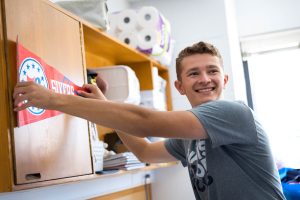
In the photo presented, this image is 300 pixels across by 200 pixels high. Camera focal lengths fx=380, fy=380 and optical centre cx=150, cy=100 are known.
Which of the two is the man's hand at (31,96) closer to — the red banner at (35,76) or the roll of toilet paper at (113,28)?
the red banner at (35,76)

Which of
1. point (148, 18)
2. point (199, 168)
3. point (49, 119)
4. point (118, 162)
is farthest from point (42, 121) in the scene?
point (148, 18)

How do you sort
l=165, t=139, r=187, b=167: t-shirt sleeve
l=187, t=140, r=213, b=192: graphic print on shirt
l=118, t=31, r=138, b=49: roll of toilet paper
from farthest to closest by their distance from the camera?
l=118, t=31, r=138, b=49: roll of toilet paper → l=165, t=139, r=187, b=167: t-shirt sleeve → l=187, t=140, r=213, b=192: graphic print on shirt

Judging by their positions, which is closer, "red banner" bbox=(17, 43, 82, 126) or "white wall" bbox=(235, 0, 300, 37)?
"red banner" bbox=(17, 43, 82, 126)

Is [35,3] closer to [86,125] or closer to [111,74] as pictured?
[86,125]

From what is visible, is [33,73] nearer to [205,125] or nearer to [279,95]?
[205,125]

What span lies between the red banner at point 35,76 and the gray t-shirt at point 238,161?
1.61 ft

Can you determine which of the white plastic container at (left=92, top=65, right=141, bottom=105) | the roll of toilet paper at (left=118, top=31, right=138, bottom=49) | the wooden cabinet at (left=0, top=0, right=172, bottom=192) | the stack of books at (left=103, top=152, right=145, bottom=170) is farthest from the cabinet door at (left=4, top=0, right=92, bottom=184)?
the roll of toilet paper at (left=118, top=31, right=138, bottom=49)

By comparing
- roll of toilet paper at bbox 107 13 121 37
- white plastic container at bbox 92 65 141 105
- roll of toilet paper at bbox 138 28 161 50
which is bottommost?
white plastic container at bbox 92 65 141 105

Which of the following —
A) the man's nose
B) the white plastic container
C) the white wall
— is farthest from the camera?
the white wall

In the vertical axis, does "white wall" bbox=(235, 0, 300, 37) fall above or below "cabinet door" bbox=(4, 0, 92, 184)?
above

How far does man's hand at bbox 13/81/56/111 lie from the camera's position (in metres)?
1.04

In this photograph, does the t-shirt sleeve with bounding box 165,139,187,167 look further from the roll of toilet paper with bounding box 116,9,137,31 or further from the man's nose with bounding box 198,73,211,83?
the roll of toilet paper with bounding box 116,9,137,31

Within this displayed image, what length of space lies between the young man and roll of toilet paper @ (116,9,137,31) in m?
0.94

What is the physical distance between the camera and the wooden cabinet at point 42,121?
1031 mm
